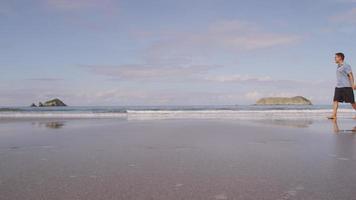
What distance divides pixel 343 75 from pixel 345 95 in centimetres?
56

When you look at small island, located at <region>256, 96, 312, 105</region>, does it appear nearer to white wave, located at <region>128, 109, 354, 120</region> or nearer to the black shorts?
white wave, located at <region>128, 109, 354, 120</region>

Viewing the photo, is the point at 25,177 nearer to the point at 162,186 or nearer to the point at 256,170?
the point at 162,186

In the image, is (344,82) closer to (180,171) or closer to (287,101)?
(180,171)

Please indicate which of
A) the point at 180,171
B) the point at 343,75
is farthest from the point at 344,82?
the point at 180,171

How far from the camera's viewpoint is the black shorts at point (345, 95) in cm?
948

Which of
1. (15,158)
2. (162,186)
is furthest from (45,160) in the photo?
(162,186)

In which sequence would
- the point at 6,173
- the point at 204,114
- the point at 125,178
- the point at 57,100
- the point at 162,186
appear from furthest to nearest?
the point at 57,100 < the point at 204,114 < the point at 6,173 < the point at 125,178 < the point at 162,186

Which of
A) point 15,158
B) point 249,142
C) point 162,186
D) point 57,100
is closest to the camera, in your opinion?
point 162,186

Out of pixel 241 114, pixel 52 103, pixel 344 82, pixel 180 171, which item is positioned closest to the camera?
pixel 180 171

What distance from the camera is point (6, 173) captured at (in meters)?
3.32

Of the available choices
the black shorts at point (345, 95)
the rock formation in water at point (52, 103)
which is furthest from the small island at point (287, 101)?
the black shorts at point (345, 95)

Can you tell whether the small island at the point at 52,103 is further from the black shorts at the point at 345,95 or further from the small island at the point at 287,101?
the black shorts at the point at 345,95

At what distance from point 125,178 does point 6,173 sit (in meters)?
1.22

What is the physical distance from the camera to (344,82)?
31.2ft
